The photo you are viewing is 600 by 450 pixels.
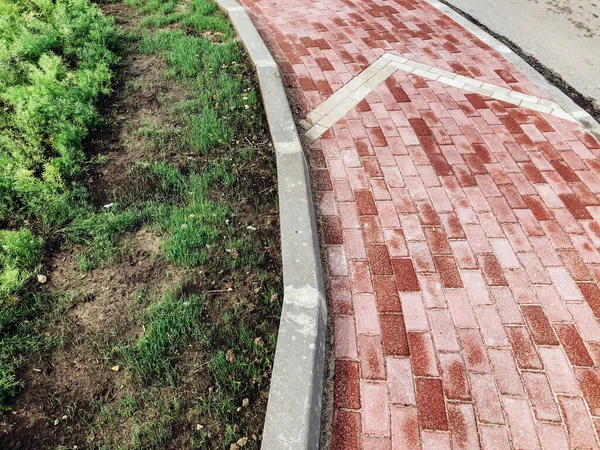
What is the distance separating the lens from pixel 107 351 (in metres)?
2.45

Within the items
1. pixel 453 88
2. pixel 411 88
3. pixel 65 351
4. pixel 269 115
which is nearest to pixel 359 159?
pixel 269 115

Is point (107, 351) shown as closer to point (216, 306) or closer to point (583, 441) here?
point (216, 306)

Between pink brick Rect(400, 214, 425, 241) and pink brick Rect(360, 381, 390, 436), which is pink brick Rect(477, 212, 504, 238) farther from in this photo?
pink brick Rect(360, 381, 390, 436)

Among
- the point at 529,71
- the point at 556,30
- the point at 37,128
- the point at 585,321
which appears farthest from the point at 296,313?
the point at 556,30

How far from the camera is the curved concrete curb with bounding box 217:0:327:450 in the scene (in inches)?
82.0

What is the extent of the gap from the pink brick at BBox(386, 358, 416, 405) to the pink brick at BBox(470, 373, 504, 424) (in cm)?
33

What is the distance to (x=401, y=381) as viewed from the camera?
93.7 inches

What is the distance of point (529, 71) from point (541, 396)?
3.87m

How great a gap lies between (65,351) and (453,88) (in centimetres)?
415

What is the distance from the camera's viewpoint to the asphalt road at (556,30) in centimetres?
504

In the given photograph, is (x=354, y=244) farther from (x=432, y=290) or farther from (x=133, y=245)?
(x=133, y=245)

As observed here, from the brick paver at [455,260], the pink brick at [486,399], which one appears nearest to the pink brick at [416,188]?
the brick paver at [455,260]

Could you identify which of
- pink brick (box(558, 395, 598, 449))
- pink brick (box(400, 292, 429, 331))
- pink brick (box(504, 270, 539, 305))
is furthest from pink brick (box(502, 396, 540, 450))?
pink brick (box(504, 270, 539, 305))

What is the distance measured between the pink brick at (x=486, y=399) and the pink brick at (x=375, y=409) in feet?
1.55
